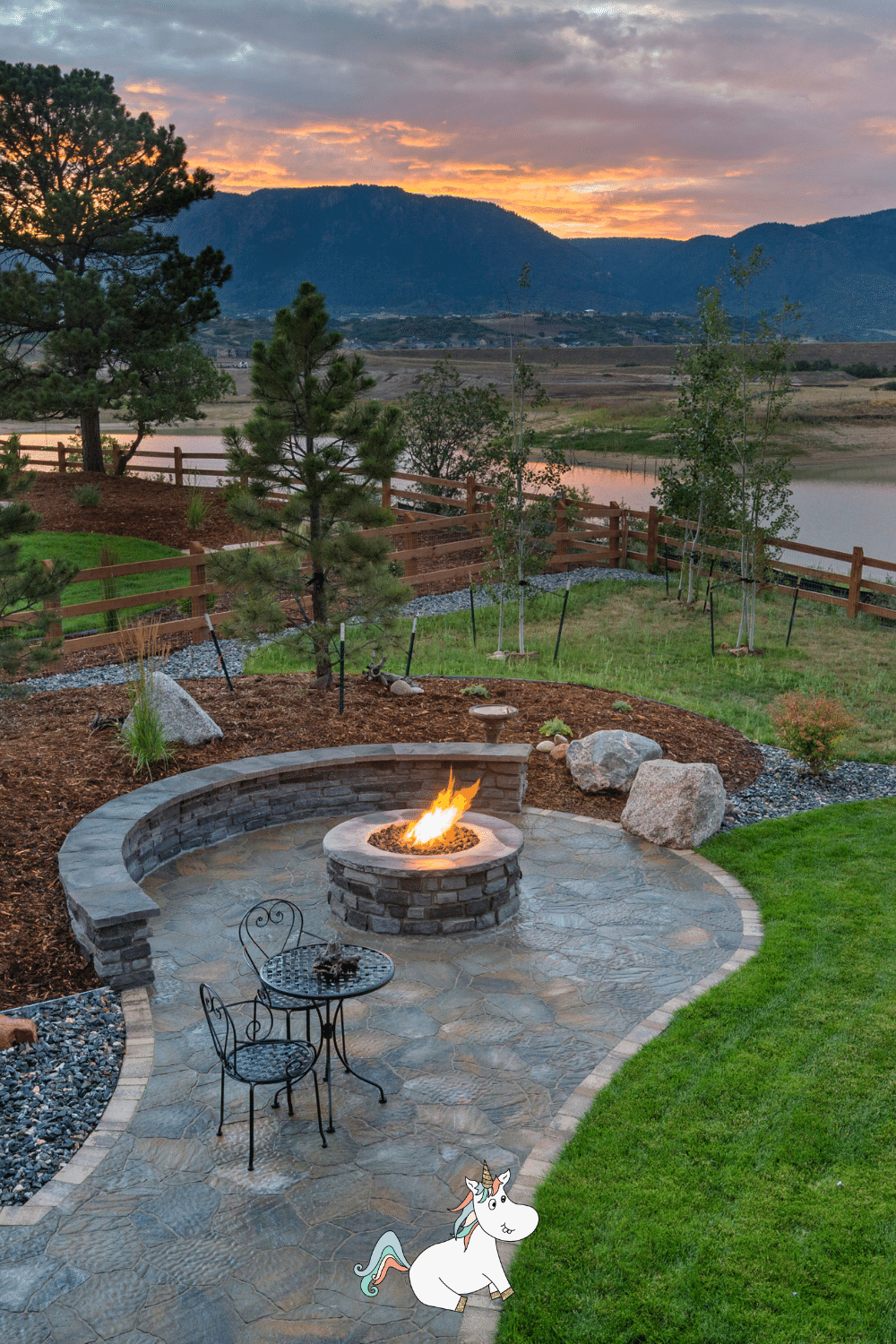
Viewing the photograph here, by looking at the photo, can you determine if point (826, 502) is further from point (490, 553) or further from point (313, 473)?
point (313, 473)

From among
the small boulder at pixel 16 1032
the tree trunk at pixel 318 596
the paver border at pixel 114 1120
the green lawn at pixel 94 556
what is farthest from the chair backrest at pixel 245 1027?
the green lawn at pixel 94 556

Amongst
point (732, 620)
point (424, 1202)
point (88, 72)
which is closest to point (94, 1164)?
point (424, 1202)

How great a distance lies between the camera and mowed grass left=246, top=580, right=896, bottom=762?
1162 centimetres

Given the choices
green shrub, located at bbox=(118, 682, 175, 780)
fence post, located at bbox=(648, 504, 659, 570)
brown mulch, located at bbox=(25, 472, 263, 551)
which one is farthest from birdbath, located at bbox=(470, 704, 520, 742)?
fence post, located at bbox=(648, 504, 659, 570)

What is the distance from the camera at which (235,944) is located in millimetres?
6328

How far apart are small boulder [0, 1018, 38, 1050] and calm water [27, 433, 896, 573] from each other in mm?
15249

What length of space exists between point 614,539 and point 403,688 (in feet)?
36.3

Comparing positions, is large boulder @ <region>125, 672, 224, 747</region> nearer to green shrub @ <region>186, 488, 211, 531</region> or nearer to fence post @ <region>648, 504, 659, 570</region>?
green shrub @ <region>186, 488, 211, 531</region>

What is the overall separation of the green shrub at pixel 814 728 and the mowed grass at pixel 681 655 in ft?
3.71

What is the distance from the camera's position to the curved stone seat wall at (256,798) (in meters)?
6.44

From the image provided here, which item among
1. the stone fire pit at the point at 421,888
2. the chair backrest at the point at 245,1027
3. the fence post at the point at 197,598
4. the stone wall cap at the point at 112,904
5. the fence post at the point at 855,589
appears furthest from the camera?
the fence post at the point at 855,589

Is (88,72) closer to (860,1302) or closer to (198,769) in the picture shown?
(198,769)

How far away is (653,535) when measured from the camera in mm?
20125

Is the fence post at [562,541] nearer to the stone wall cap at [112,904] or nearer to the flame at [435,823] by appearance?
the flame at [435,823]
